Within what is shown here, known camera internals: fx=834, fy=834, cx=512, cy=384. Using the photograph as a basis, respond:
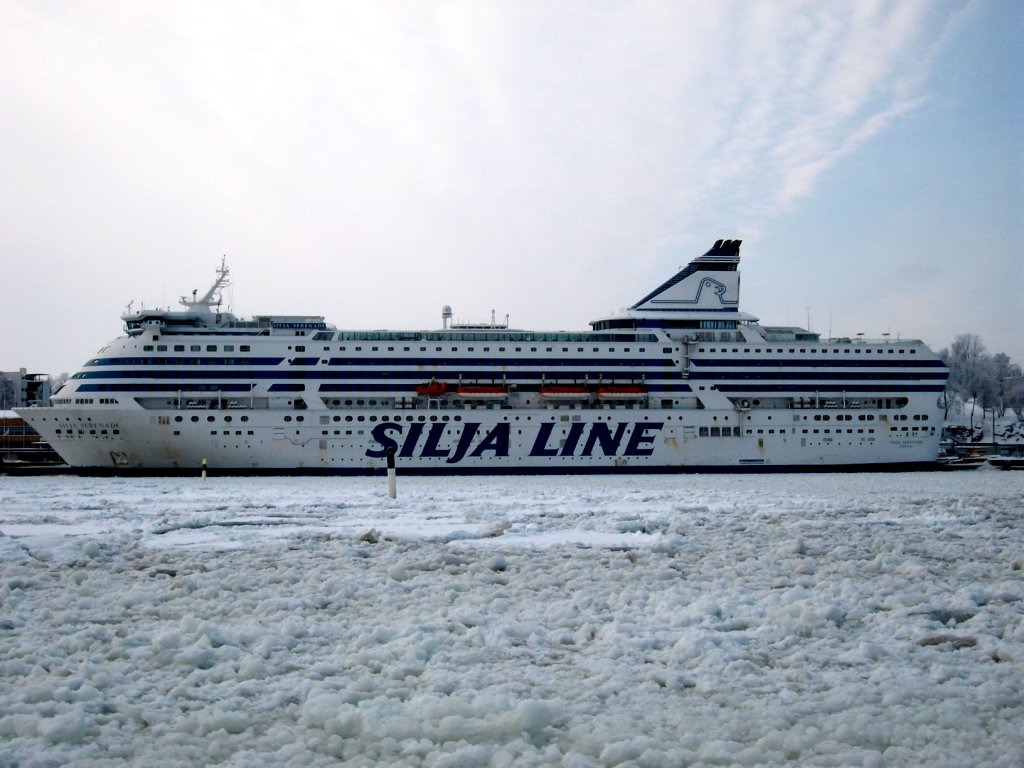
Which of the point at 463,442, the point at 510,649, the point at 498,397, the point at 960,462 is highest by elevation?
the point at 498,397

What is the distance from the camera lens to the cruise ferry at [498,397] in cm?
3553

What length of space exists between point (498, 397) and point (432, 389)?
116 inches

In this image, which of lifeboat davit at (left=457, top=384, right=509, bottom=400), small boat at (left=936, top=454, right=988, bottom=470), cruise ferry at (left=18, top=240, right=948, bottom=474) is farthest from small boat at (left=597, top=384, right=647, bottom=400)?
small boat at (left=936, top=454, right=988, bottom=470)

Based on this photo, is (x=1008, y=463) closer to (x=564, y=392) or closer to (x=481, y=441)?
(x=564, y=392)

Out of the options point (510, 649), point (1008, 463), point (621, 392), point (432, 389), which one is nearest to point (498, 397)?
point (432, 389)

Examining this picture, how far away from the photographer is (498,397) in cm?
3719

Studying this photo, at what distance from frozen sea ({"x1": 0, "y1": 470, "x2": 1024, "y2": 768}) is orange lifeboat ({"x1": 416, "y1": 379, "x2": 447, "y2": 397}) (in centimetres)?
2672

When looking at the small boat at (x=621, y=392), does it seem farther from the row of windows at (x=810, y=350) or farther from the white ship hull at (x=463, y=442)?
the row of windows at (x=810, y=350)

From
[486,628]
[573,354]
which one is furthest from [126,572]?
[573,354]

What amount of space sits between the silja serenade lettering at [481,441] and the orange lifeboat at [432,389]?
1.43 meters

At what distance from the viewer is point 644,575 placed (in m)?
7.68

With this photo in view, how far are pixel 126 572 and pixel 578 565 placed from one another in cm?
415

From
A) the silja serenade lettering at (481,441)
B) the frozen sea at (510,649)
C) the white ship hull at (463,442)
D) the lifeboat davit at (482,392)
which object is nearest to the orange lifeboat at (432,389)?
the lifeboat davit at (482,392)

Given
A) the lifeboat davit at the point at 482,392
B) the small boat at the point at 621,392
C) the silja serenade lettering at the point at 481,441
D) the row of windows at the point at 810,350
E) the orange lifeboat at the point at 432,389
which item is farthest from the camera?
the row of windows at the point at 810,350
